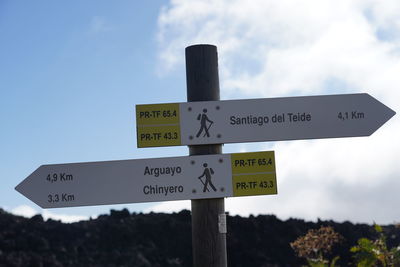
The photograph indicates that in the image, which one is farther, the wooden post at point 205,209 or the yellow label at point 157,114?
the yellow label at point 157,114

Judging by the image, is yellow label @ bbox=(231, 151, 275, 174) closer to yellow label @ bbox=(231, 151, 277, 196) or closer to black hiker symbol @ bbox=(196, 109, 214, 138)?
yellow label @ bbox=(231, 151, 277, 196)

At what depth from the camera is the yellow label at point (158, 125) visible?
4699 mm

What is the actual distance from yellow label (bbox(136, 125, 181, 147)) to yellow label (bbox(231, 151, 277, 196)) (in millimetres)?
515

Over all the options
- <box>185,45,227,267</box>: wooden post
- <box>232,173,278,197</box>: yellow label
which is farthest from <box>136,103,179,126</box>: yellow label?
<box>232,173,278,197</box>: yellow label

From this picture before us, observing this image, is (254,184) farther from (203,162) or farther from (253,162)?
(203,162)

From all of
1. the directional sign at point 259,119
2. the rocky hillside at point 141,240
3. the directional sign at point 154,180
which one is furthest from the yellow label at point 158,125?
the rocky hillside at point 141,240

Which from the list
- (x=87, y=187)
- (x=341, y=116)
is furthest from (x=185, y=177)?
(x=341, y=116)

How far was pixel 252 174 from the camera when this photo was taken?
4.66 meters

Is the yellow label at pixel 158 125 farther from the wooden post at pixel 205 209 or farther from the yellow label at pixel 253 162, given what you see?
the yellow label at pixel 253 162

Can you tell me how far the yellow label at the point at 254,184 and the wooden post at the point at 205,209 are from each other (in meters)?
0.18

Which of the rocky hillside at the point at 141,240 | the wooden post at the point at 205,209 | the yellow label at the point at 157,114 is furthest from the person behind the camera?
the rocky hillside at the point at 141,240

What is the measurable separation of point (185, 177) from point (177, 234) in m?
14.4

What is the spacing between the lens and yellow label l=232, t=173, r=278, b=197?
15.2 feet

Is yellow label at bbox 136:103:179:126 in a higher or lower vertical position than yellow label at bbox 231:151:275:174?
higher
